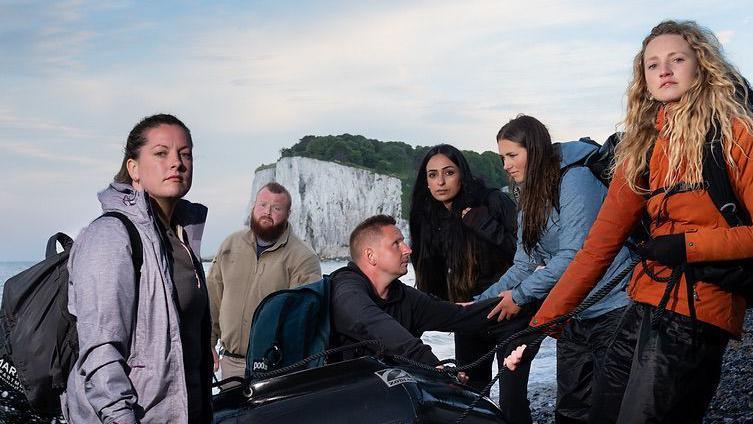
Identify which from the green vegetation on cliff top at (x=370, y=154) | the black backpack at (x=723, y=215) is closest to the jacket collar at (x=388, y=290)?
the black backpack at (x=723, y=215)

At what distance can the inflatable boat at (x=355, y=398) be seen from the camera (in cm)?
365

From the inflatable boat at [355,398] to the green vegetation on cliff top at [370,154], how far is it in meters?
96.3

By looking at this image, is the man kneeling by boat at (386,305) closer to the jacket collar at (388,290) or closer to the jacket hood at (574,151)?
the jacket collar at (388,290)

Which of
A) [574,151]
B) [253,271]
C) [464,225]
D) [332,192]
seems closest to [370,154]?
[332,192]

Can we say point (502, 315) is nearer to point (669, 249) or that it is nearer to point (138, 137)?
point (669, 249)

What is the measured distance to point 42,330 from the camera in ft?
10.1

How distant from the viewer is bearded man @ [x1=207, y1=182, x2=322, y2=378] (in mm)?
6625

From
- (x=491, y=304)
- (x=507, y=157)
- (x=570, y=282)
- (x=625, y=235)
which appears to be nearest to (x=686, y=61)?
(x=625, y=235)

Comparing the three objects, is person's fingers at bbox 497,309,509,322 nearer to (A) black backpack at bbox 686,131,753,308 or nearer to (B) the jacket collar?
(B) the jacket collar

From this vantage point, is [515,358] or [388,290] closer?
[515,358]

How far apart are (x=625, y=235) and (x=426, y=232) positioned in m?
2.77

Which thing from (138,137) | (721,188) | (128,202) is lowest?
(721,188)

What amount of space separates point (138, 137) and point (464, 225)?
3418 millimetres

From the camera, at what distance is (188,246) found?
333 cm
